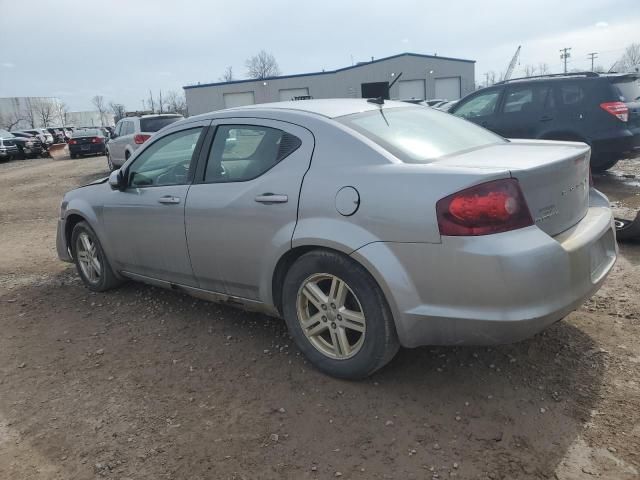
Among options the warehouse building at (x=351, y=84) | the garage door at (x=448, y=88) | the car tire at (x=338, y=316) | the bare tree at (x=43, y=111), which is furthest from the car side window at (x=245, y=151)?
the bare tree at (x=43, y=111)

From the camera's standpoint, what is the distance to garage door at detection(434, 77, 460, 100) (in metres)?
45.3

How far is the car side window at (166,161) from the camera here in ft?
12.8

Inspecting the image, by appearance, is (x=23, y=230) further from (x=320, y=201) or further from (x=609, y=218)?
(x=609, y=218)

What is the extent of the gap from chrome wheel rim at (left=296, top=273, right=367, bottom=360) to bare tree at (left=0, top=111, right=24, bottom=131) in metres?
90.3

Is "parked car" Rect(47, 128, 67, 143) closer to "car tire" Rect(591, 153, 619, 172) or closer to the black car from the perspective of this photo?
the black car

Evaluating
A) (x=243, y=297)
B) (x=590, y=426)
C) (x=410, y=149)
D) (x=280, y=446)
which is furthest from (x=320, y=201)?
(x=590, y=426)

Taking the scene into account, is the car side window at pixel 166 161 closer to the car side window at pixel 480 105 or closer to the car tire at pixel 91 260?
the car tire at pixel 91 260

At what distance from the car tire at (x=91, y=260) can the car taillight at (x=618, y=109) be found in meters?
7.21

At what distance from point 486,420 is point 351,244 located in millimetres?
1115

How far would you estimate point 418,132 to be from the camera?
3328mm

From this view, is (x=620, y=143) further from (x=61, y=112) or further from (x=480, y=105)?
(x=61, y=112)

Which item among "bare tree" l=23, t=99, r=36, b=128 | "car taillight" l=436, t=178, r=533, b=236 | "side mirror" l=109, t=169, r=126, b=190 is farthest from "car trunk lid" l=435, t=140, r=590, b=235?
"bare tree" l=23, t=99, r=36, b=128

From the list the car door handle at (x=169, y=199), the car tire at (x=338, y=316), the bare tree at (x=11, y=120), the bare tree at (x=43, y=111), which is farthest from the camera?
the bare tree at (x=43, y=111)

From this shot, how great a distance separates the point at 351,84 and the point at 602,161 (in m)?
38.6
